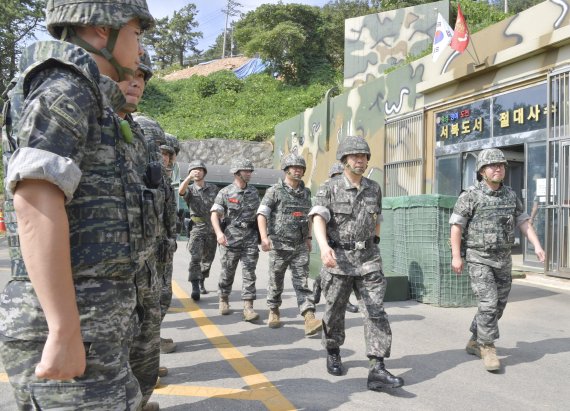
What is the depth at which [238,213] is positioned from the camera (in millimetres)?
6598

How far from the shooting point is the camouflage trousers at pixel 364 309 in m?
3.93

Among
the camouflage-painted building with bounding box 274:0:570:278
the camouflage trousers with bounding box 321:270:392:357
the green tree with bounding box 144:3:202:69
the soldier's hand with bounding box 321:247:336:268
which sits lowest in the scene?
the camouflage trousers with bounding box 321:270:392:357

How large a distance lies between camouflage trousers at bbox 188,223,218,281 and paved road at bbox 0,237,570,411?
39.8 inches

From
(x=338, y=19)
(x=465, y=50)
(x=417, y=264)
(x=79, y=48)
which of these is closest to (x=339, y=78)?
(x=338, y=19)

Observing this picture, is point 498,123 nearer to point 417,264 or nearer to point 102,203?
point 417,264

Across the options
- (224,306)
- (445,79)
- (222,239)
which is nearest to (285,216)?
(222,239)

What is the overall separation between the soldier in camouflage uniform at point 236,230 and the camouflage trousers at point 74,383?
4654mm

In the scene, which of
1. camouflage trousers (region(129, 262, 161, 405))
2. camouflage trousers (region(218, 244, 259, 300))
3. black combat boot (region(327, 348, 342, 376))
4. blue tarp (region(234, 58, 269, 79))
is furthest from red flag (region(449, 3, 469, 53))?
blue tarp (region(234, 58, 269, 79))

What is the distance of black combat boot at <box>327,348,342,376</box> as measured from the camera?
4172 mm

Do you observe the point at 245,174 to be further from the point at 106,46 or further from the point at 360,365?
the point at 106,46

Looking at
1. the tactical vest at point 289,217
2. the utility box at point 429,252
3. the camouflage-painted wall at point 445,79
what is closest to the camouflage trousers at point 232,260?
the tactical vest at point 289,217

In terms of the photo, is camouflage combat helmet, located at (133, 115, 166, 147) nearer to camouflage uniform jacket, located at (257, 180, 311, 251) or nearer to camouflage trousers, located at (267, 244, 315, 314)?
camouflage uniform jacket, located at (257, 180, 311, 251)

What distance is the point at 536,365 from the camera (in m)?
4.48

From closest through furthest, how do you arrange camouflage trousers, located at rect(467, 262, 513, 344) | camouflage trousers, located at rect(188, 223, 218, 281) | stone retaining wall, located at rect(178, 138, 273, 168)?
camouflage trousers, located at rect(467, 262, 513, 344) < camouflage trousers, located at rect(188, 223, 218, 281) < stone retaining wall, located at rect(178, 138, 273, 168)
